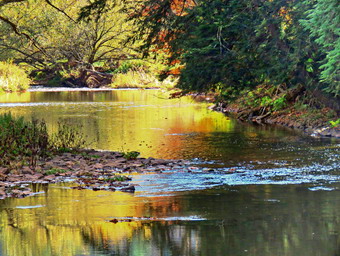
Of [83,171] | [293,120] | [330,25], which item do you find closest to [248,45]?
[330,25]

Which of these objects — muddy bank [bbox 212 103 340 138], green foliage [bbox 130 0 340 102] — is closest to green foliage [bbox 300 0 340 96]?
green foliage [bbox 130 0 340 102]

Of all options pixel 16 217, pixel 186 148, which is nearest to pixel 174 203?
pixel 16 217

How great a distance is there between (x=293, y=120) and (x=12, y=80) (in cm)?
3162

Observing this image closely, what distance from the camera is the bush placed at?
179 feet

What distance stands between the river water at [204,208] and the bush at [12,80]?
33.5m

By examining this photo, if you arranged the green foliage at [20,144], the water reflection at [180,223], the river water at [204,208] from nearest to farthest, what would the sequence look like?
the water reflection at [180,223], the river water at [204,208], the green foliage at [20,144]

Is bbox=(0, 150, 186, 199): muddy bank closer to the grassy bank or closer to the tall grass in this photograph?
the tall grass

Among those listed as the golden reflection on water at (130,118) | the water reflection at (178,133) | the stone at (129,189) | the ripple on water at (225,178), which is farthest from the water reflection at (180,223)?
the golden reflection on water at (130,118)

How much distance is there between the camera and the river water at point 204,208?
923 centimetres

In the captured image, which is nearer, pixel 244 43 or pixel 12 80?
pixel 244 43

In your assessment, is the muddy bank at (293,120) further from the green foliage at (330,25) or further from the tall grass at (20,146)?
the tall grass at (20,146)

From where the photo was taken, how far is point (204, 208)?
1175 centimetres

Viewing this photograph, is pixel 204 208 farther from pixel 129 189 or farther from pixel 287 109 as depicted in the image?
pixel 287 109

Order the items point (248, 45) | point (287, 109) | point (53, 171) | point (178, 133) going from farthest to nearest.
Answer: point (287, 109)
point (178, 133)
point (248, 45)
point (53, 171)
